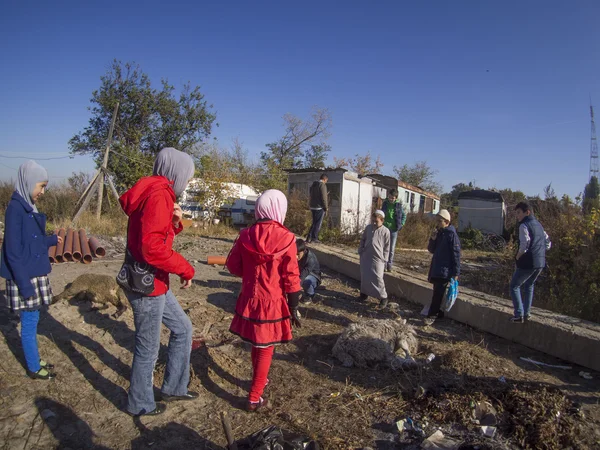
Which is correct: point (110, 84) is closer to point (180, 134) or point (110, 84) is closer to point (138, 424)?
point (180, 134)

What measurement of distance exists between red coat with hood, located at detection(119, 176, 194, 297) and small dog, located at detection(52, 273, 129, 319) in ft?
8.66

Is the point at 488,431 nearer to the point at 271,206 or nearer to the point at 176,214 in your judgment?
the point at 271,206

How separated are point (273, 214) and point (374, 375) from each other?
1.95m

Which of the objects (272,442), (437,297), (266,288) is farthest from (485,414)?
(437,297)

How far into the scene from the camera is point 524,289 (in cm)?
480

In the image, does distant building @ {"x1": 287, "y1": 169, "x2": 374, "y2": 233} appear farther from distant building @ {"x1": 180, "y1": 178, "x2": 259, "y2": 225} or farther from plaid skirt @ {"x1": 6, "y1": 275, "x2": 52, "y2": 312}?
plaid skirt @ {"x1": 6, "y1": 275, "x2": 52, "y2": 312}

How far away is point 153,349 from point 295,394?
1292 mm

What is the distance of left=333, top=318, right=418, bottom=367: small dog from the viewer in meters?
3.87

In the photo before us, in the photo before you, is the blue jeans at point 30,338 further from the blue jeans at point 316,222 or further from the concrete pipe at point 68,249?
the blue jeans at point 316,222

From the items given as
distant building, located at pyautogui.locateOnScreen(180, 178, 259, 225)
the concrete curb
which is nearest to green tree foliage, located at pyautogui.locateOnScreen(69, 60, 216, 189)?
distant building, located at pyautogui.locateOnScreen(180, 178, 259, 225)

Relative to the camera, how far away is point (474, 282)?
26.5 feet

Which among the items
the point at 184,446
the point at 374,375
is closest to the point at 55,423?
the point at 184,446

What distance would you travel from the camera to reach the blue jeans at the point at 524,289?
4.68 metres

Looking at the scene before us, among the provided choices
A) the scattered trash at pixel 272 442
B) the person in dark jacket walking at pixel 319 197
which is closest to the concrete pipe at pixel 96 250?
the person in dark jacket walking at pixel 319 197
